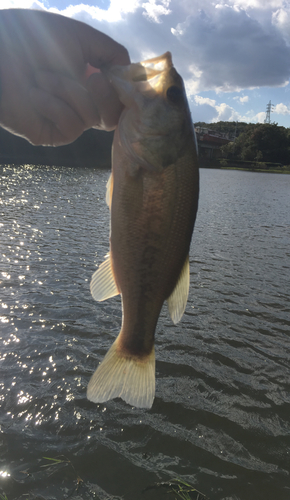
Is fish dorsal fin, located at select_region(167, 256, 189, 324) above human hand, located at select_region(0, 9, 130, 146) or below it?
below

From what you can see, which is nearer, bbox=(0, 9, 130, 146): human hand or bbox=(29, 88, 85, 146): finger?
bbox=(0, 9, 130, 146): human hand

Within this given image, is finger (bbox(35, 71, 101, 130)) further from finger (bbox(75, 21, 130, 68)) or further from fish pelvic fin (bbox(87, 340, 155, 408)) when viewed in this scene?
fish pelvic fin (bbox(87, 340, 155, 408))

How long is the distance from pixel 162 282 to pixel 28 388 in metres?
3.80

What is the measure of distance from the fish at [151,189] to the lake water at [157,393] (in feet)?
7.36

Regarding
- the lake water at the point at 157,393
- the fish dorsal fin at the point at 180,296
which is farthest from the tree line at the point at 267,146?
the fish dorsal fin at the point at 180,296

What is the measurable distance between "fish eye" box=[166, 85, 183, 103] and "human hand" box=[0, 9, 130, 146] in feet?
1.19

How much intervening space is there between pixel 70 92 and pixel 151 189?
937 millimetres

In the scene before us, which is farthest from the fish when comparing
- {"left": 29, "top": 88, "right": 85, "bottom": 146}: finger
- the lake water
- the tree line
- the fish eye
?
the tree line

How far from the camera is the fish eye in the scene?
2307 mm

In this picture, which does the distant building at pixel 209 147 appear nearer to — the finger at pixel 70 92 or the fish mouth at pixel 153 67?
the fish mouth at pixel 153 67

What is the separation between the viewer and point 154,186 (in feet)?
7.30

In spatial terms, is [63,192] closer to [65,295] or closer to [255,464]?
[65,295]

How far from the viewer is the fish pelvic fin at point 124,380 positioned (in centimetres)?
248

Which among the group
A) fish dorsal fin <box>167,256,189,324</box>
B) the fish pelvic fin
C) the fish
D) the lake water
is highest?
the fish
